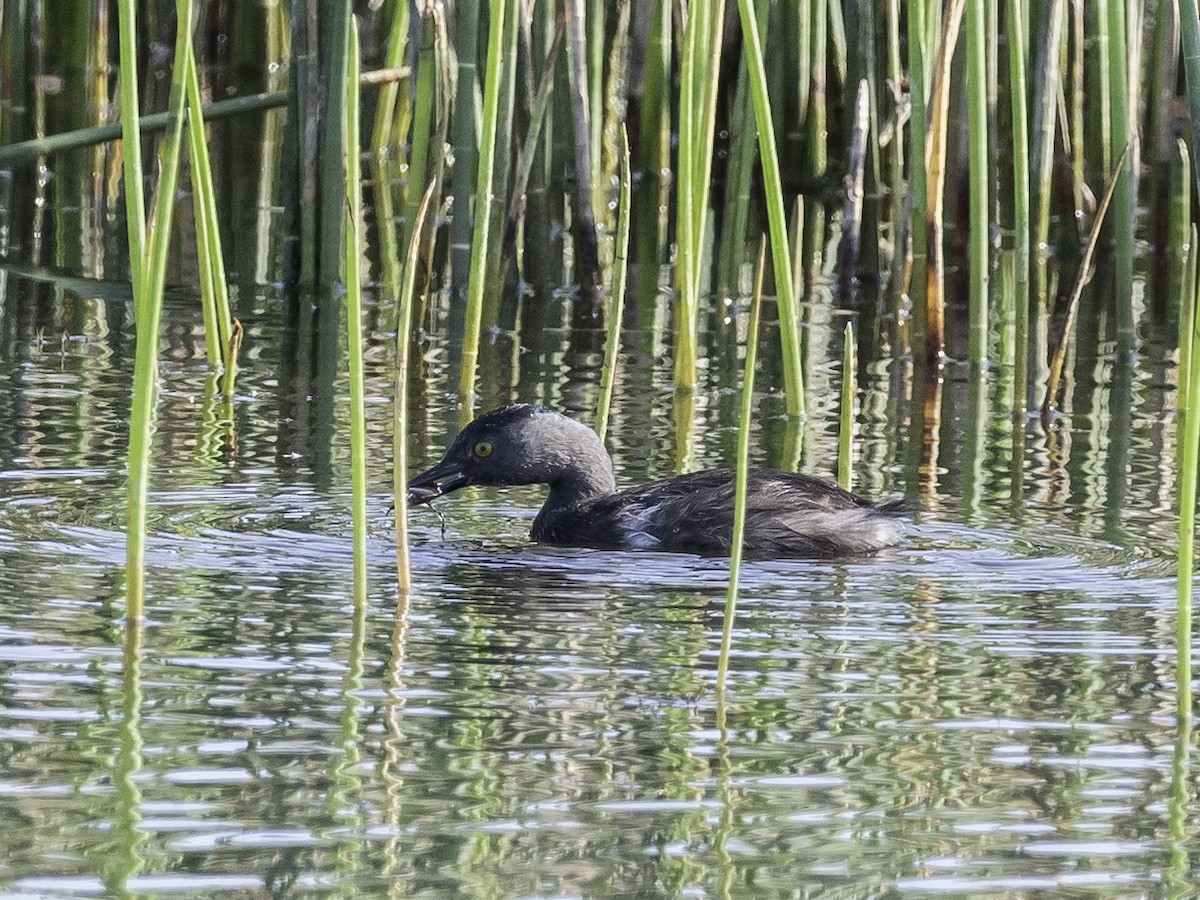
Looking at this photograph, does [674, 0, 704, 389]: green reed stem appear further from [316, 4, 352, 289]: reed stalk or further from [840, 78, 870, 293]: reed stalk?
[840, 78, 870, 293]: reed stalk

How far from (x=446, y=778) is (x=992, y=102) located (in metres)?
6.89

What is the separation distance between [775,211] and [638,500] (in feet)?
2.81

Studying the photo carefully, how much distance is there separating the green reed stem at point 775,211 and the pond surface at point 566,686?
22cm

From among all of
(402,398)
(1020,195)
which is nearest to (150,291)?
(402,398)

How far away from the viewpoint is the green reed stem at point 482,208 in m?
6.33

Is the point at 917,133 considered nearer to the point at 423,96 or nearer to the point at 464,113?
the point at 464,113

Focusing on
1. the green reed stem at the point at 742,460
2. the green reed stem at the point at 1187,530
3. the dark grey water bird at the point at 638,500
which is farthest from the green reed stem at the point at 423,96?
the green reed stem at the point at 1187,530

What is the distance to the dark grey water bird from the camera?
236 inches

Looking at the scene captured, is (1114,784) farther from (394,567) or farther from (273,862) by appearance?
(394,567)

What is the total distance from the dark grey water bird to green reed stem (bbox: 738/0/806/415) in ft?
1.79

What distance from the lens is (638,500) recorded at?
6.24 metres

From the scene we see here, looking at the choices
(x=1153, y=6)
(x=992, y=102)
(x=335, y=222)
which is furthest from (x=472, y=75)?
(x=1153, y=6)

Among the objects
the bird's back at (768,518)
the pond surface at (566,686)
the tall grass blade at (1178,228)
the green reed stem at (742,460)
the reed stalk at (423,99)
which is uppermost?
the reed stalk at (423,99)

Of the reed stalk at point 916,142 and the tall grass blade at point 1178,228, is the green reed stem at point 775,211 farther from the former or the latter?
the tall grass blade at point 1178,228
